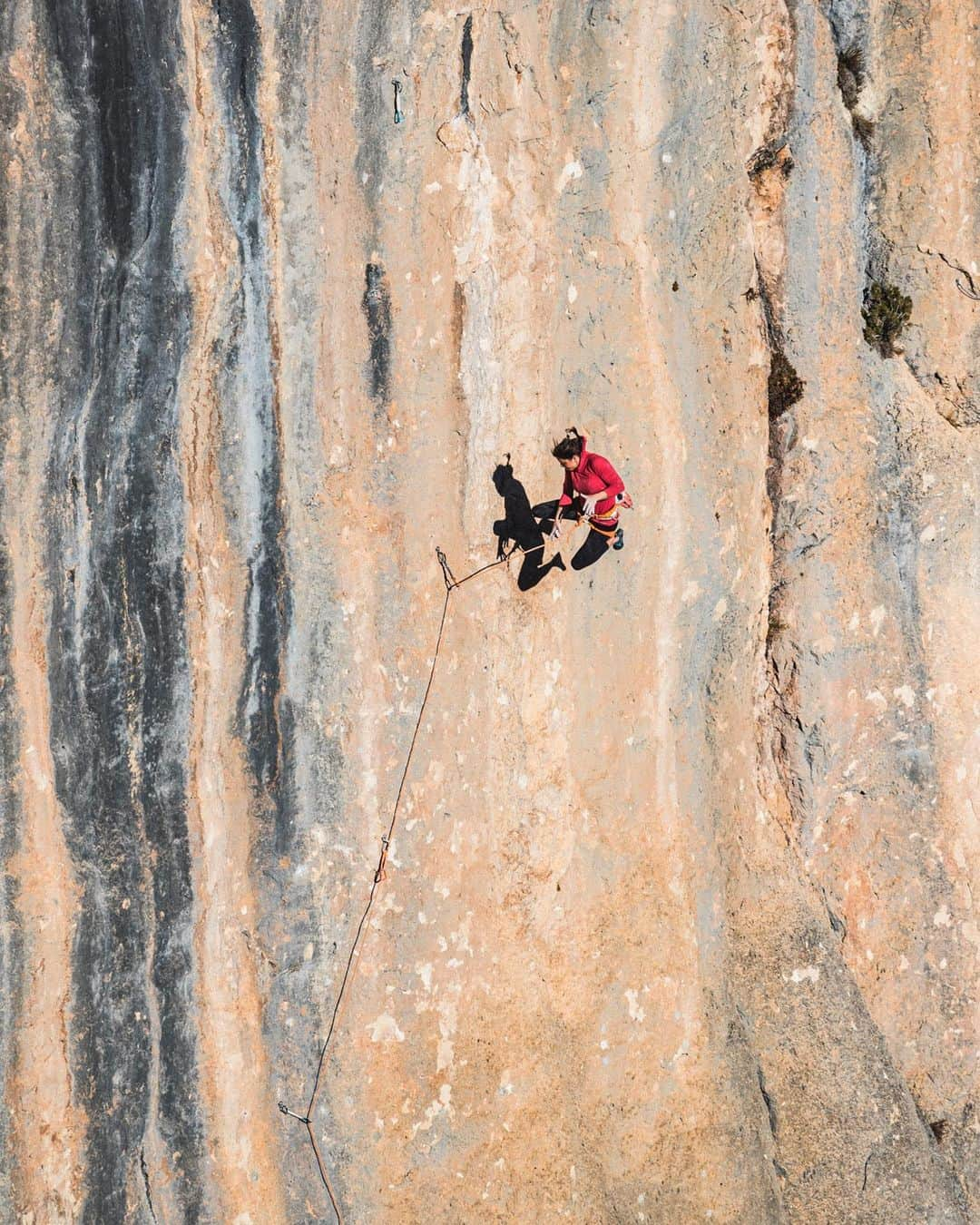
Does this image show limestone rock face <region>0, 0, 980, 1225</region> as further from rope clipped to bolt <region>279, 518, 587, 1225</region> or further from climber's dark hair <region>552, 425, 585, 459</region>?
climber's dark hair <region>552, 425, 585, 459</region>

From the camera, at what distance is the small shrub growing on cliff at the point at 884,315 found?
9.08m

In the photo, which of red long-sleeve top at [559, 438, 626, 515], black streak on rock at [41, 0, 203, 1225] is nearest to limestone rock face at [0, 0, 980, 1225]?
black streak on rock at [41, 0, 203, 1225]

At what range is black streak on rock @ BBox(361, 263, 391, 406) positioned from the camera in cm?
804

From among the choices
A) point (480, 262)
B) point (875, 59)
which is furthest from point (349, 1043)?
point (875, 59)

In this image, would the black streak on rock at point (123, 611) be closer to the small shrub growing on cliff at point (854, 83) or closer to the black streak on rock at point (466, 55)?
the black streak on rock at point (466, 55)

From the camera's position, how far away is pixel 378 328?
317 inches

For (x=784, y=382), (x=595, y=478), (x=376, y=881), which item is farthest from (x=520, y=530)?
(x=376, y=881)

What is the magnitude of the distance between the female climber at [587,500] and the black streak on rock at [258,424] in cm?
202

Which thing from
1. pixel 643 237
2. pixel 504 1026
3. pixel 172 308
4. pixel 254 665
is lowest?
pixel 504 1026

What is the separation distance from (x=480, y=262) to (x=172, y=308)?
7.41 ft

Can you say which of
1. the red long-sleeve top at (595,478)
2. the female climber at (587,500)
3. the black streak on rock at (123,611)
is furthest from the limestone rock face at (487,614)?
the red long-sleeve top at (595,478)

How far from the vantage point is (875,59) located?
29.2ft

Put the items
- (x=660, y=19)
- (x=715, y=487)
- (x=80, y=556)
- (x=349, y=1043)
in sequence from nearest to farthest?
1. (x=80, y=556)
2. (x=349, y=1043)
3. (x=660, y=19)
4. (x=715, y=487)

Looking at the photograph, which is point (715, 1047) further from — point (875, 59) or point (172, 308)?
point (875, 59)
